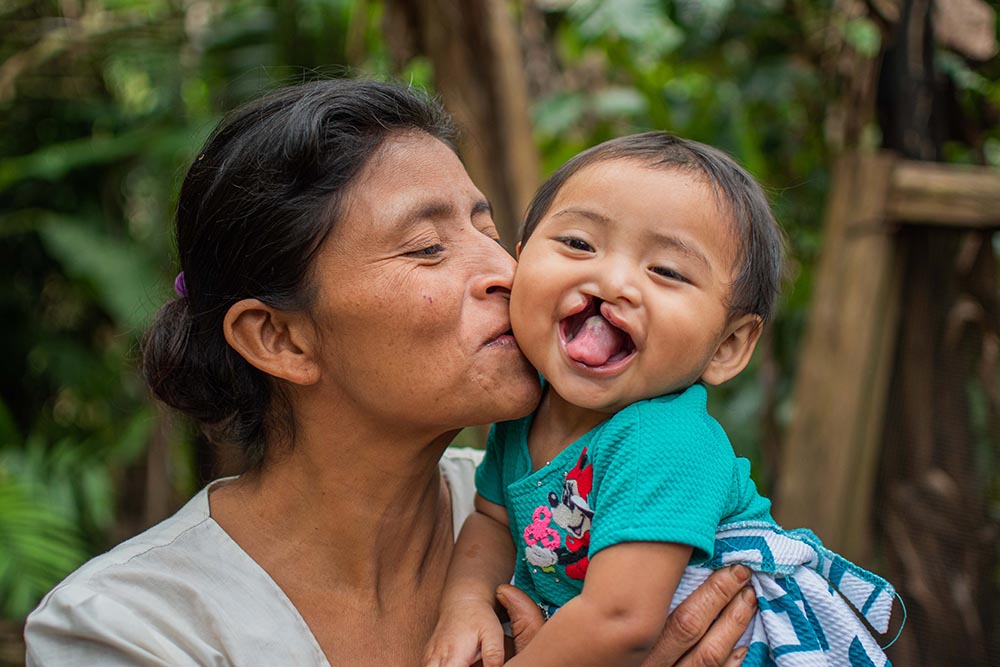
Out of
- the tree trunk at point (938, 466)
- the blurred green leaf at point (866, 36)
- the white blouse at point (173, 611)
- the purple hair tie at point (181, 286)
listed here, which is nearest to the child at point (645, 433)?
the white blouse at point (173, 611)

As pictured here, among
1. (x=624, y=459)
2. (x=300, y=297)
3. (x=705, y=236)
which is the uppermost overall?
(x=705, y=236)

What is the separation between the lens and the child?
1.46 meters

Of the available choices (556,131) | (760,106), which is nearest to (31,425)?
(556,131)

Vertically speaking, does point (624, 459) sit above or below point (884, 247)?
A: above

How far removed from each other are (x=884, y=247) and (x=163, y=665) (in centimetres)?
273

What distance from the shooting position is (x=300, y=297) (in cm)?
176

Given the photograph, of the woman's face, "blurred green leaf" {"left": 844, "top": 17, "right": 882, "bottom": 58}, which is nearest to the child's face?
the woman's face

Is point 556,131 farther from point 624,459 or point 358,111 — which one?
point 624,459

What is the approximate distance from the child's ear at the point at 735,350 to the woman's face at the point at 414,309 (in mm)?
308

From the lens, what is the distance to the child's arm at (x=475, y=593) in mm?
1634

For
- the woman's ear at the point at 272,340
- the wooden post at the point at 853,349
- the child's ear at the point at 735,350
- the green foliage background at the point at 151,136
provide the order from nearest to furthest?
1. the child's ear at the point at 735,350
2. the woman's ear at the point at 272,340
3. the wooden post at the point at 853,349
4. the green foliage background at the point at 151,136

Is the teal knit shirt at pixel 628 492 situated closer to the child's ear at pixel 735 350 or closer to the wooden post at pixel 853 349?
the child's ear at pixel 735 350

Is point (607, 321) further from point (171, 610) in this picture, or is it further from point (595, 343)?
point (171, 610)

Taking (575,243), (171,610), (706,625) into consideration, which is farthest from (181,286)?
(706,625)
